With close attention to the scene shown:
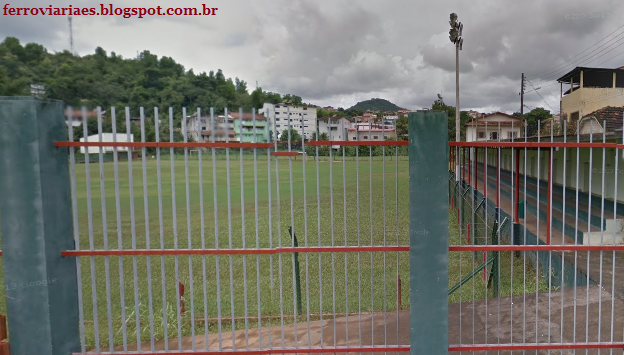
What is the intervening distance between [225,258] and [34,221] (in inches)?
281

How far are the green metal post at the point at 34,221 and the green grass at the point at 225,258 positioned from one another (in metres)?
0.16

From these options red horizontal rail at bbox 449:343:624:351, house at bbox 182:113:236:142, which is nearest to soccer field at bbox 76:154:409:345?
house at bbox 182:113:236:142

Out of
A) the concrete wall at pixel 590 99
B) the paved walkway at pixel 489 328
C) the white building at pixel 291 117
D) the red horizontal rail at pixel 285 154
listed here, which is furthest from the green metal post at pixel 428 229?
the concrete wall at pixel 590 99

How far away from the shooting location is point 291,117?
2490mm

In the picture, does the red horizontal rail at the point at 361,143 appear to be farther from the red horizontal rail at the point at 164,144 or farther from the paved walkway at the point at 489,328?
the paved walkway at the point at 489,328

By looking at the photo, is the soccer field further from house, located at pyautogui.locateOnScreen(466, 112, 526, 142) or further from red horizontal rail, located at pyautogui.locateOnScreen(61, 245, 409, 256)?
house, located at pyautogui.locateOnScreen(466, 112, 526, 142)

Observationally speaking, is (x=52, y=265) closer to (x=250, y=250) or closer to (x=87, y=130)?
(x=87, y=130)

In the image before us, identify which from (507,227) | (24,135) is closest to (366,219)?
(507,227)

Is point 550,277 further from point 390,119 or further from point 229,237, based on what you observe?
point 229,237

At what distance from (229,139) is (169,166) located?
458 mm

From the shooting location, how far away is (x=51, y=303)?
7.74 ft

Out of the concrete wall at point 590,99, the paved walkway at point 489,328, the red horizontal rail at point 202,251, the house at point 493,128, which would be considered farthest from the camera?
the concrete wall at point 590,99

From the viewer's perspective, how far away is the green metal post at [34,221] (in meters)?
2.27

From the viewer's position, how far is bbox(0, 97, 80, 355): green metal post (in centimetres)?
227
